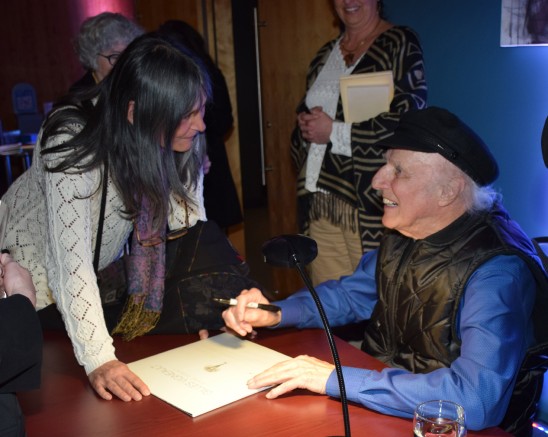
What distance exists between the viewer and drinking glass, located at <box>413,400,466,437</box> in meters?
1.35

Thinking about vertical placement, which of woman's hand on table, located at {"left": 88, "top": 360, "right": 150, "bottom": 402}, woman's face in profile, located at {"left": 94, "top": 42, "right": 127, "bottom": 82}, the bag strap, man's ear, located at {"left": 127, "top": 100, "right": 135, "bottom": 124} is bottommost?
woman's hand on table, located at {"left": 88, "top": 360, "right": 150, "bottom": 402}

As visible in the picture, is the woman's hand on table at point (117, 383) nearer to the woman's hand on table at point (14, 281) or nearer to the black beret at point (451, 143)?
the woman's hand on table at point (14, 281)

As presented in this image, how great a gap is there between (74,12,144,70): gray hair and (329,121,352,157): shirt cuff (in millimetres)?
929

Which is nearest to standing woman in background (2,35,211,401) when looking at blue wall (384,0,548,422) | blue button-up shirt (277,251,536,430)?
blue button-up shirt (277,251,536,430)

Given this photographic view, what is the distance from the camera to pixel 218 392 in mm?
1689

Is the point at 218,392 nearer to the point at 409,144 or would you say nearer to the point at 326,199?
the point at 409,144

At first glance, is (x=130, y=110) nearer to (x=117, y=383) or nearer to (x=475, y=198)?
(x=117, y=383)

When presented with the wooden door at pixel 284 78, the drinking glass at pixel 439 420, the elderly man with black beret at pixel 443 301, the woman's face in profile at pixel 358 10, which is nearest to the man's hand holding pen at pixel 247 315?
the elderly man with black beret at pixel 443 301

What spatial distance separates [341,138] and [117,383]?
172cm

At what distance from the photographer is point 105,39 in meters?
2.97

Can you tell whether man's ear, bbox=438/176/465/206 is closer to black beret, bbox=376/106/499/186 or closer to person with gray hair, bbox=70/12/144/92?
black beret, bbox=376/106/499/186

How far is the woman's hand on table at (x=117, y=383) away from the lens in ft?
5.57

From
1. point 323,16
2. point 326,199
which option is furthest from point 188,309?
point 323,16

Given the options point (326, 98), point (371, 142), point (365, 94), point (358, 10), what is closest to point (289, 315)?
point (371, 142)
